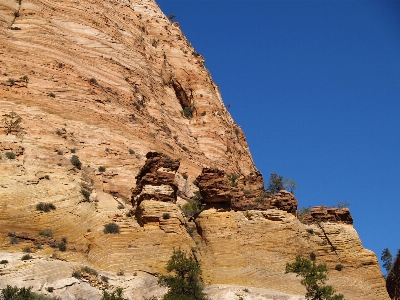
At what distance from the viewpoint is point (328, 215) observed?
37594 mm

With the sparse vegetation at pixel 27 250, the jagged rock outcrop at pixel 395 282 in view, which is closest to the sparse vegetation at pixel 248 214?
the sparse vegetation at pixel 27 250

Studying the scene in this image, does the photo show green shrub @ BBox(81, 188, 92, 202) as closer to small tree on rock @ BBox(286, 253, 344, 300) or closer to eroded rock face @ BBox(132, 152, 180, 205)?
eroded rock face @ BBox(132, 152, 180, 205)

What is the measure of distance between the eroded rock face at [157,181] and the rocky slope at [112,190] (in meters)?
0.08

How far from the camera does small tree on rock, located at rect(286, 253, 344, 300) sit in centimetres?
2880

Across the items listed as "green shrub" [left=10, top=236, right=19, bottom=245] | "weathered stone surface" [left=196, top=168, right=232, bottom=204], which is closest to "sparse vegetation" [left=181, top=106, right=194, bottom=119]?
"weathered stone surface" [left=196, top=168, right=232, bottom=204]

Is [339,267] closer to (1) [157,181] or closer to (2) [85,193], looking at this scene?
(1) [157,181]

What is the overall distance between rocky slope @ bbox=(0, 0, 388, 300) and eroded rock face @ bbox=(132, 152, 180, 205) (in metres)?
0.08

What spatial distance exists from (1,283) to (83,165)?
1694cm

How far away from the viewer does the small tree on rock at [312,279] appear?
94.5ft

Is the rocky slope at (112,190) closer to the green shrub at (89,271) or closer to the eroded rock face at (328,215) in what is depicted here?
the eroded rock face at (328,215)

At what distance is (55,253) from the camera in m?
29.6

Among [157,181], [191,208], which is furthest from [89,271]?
[191,208]

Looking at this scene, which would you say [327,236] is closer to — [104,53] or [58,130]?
[58,130]

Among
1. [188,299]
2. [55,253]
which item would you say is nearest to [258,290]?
[188,299]
